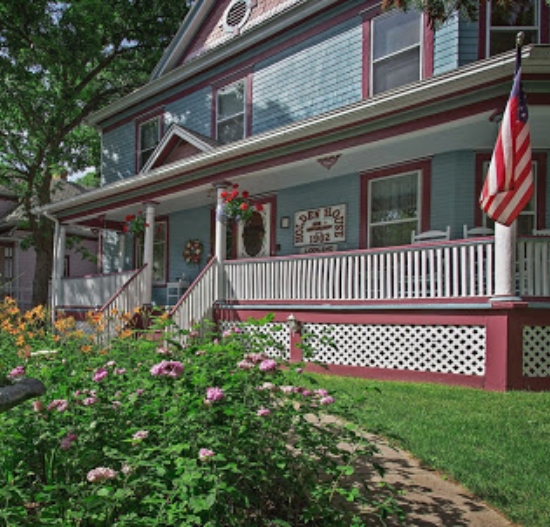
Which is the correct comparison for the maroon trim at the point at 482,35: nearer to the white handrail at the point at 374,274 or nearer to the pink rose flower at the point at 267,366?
the white handrail at the point at 374,274

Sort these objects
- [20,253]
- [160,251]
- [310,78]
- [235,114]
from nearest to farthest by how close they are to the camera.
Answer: [310,78] → [235,114] → [160,251] → [20,253]

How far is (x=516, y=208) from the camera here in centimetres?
584

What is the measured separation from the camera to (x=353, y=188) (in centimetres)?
995

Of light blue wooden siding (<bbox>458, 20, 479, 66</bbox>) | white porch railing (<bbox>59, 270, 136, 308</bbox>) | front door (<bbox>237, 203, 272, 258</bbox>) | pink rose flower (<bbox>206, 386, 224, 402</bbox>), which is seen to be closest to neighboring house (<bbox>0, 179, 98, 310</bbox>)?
white porch railing (<bbox>59, 270, 136, 308</bbox>)

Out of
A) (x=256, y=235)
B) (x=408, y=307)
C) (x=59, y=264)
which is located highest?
(x=256, y=235)

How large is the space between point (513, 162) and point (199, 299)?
6007 mm

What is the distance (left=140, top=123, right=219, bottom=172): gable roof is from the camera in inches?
456

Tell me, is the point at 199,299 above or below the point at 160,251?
below

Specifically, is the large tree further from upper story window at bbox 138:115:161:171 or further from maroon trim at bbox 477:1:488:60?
maroon trim at bbox 477:1:488:60

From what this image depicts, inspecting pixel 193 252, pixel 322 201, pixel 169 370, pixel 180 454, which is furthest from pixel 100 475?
pixel 193 252

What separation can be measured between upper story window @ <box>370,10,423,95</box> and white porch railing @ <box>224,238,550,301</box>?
347cm

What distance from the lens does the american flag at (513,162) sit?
5688mm

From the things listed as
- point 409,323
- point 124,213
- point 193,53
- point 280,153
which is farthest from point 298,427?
point 193,53

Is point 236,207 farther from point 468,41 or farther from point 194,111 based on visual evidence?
point 194,111
